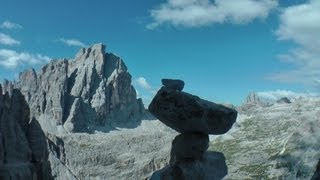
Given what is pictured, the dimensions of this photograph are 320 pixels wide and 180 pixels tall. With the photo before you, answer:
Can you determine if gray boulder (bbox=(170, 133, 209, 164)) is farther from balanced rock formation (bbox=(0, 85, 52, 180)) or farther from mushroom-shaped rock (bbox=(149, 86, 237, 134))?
balanced rock formation (bbox=(0, 85, 52, 180))

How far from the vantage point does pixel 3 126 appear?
3194 inches

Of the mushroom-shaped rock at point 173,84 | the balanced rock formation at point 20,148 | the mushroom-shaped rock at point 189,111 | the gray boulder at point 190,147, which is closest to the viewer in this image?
the mushroom-shaped rock at point 189,111

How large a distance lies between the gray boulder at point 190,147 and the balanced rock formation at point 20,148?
125 ft

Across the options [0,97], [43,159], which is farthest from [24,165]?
[0,97]

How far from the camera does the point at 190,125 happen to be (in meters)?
26.9

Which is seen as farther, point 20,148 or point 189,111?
point 20,148

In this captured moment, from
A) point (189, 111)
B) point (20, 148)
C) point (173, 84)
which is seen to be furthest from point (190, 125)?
point (20, 148)

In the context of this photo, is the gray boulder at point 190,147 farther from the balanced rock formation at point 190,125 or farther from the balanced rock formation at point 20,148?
the balanced rock formation at point 20,148

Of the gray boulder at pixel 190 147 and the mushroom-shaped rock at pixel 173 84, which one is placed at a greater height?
the mushroom-shaped rock at pixel 173 84

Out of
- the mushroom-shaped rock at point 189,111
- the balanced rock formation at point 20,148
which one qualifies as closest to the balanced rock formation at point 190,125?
the mushroom-shaped rock at point 189,111

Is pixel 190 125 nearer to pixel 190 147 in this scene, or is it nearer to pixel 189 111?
pixel 189 111

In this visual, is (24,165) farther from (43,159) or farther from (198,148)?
(198,148)

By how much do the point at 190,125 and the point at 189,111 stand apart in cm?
98

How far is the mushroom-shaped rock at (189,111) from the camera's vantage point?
26.0 meters
